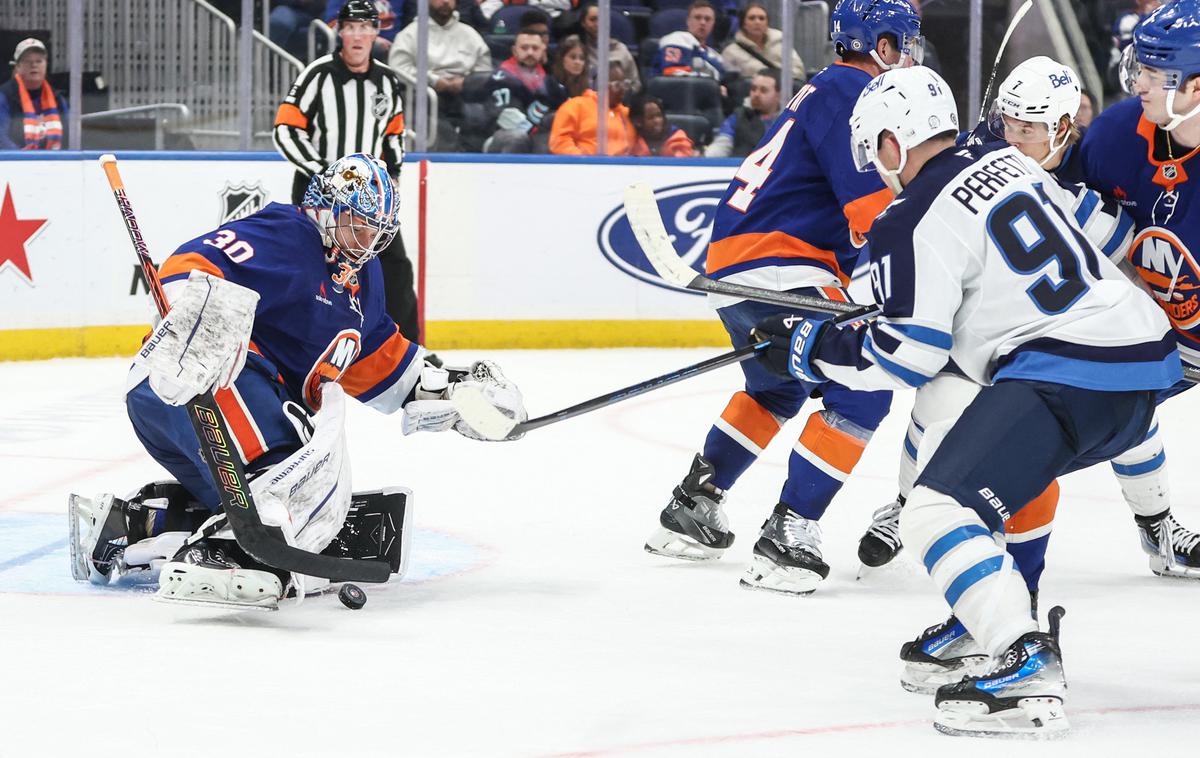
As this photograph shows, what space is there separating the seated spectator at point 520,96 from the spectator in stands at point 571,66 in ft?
0.11

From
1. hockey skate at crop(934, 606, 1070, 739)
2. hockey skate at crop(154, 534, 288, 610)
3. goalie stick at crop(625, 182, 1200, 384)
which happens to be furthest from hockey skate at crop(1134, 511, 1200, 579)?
hockey skate at crop(154, 534, 288, 610)

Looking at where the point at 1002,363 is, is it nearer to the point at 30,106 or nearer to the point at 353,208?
the point at 353,208

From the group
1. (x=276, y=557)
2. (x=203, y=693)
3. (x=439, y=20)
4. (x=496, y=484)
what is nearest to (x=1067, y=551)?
(x=496, y=484)

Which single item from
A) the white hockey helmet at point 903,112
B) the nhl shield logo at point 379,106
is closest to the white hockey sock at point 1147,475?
the white hockey helmet at point 903,112

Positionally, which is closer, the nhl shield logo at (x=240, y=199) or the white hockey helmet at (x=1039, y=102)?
the white hockey helmet at (x=1039, y=102)

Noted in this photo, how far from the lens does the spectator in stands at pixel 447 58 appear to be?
725cm

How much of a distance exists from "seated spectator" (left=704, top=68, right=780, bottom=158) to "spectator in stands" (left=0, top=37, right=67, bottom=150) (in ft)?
9.00

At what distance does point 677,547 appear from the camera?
3.75m

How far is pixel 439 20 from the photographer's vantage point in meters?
7.27

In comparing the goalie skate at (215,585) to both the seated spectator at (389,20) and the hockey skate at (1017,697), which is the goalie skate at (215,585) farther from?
the seated spectator at (389,20)

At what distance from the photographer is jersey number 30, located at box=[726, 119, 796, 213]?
11.8 feet

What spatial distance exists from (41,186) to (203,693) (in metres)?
4.44

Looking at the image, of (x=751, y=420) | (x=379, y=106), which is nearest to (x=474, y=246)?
(x=379, y=106)

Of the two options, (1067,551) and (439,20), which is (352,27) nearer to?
(439,20)
